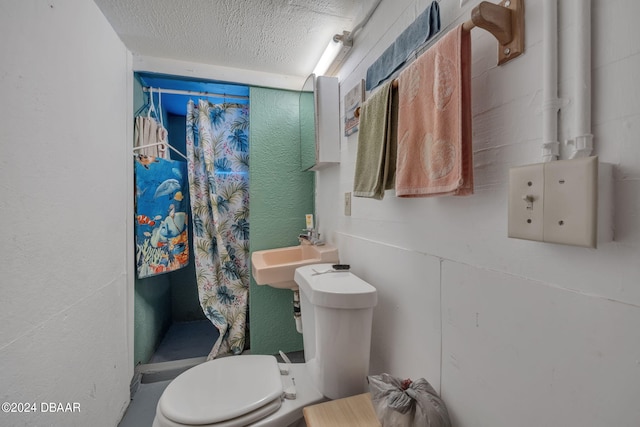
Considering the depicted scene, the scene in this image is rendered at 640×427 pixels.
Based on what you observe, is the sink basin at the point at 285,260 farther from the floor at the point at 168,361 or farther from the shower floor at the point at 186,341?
the shower floor at the point at 186,341

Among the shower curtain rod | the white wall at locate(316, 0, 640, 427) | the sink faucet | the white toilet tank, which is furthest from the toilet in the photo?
the shower curtain rod

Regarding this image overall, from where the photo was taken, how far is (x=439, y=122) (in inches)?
26.4

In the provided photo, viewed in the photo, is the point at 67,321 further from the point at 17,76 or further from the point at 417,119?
the point at 417,119

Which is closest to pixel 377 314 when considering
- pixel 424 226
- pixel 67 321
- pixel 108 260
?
pixel 424 226

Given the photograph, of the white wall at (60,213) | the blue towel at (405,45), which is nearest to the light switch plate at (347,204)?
the blue towel at (405,45)

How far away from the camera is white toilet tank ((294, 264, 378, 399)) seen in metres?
0.92

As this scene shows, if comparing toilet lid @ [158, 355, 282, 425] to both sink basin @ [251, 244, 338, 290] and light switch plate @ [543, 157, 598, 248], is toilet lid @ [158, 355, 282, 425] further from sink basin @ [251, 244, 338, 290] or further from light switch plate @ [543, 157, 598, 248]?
light switch plate @ [543, 157, 598, 248]

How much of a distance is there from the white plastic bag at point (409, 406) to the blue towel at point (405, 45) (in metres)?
1.09

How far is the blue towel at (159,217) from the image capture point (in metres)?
1.66

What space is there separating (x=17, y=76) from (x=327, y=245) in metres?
1.46

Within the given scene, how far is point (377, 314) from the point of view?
1.13m

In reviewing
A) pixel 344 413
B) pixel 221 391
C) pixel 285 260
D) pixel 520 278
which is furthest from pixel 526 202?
pixel 285 260

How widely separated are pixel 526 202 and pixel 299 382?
1.06 metres

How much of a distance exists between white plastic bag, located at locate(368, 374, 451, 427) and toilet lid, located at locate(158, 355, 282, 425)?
431 millimetres
